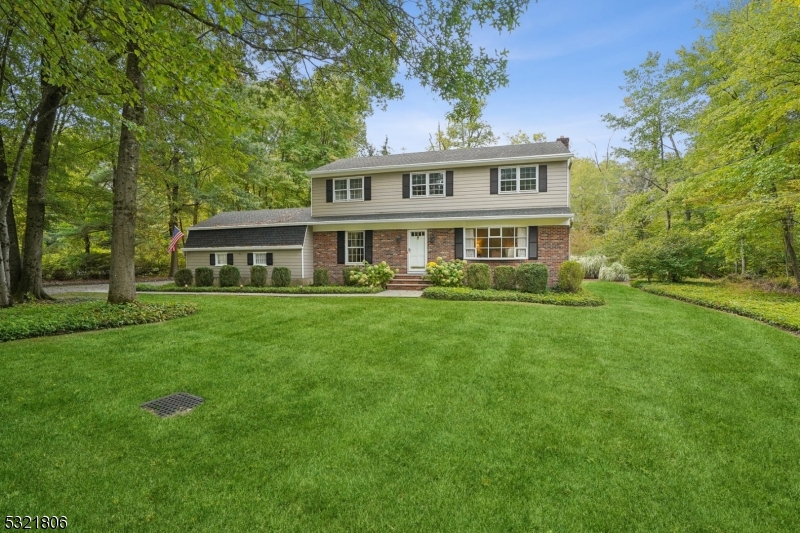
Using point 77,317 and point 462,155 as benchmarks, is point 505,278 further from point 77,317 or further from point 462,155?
point 77,317

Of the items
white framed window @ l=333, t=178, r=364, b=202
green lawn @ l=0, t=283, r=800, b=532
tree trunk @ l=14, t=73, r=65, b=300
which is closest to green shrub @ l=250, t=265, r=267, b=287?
white framed window @ l=333, t=178, r=364, b=202

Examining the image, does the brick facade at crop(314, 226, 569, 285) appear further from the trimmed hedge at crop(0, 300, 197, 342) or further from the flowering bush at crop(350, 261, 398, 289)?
the trimmed hedge at crop(0, 300, 197, 342)

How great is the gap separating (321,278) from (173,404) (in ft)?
34.2

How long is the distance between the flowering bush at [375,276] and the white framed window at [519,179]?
17.6 feet

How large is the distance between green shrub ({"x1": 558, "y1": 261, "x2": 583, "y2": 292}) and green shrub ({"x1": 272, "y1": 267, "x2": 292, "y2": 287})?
1014cm

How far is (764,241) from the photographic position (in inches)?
530

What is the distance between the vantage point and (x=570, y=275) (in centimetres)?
1143

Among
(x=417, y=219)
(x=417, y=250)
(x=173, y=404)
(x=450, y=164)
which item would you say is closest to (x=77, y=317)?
(x=173, y=404)

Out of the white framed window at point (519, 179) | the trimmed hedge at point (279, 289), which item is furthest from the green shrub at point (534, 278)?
the trimmed hedge at point (279, 289)

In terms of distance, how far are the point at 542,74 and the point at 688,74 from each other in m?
10.3

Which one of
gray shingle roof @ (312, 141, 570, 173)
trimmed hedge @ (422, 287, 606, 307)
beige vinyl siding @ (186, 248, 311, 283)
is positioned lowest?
trimmed hedge @ (422, 287, 606, 307)

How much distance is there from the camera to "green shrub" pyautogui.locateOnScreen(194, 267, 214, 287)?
15.0 m

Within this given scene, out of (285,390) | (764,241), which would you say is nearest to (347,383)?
(285,390)

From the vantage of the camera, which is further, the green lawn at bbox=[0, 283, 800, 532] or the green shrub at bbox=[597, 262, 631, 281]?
the green shrub at bbox=[597, 262, 631, 281]
